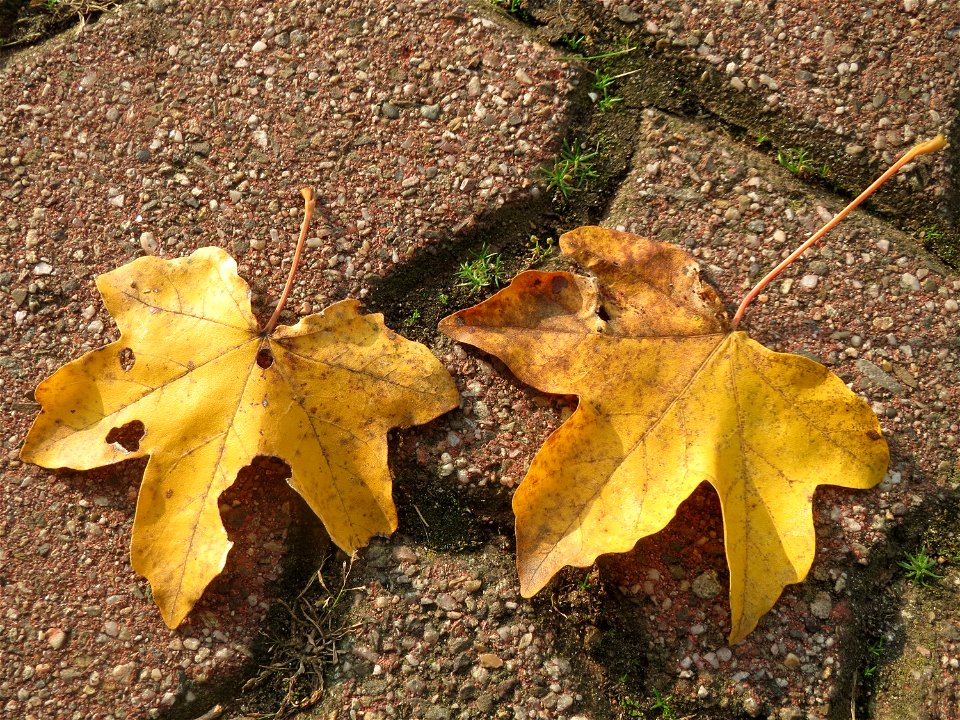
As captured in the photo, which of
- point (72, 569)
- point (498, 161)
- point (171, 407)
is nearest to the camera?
point (171, 407)

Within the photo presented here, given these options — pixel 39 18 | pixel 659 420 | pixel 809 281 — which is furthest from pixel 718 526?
pixel 39 18

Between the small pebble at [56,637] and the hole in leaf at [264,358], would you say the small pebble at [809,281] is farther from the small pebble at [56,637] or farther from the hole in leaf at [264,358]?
the small pebble at [56,637]

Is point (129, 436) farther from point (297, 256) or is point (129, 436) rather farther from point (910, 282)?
point (910, 282)

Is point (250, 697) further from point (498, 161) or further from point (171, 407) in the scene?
point (498, 161)

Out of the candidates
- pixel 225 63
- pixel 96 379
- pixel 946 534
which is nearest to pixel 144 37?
pixel 225 63

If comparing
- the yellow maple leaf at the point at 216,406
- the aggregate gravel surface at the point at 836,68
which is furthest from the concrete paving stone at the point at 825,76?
the yellow maple leaf at the point at 216,406

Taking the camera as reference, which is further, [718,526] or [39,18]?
[39,18]
